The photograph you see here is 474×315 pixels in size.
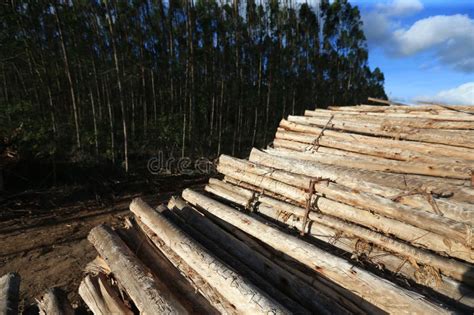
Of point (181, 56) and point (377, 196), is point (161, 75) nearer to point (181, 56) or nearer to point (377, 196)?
point (181, 56)

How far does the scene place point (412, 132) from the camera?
401cm

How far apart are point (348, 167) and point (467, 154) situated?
139cm

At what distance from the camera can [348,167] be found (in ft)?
12.8

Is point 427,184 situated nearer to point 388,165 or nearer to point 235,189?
point 388,165

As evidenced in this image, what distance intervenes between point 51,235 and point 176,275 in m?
5.27

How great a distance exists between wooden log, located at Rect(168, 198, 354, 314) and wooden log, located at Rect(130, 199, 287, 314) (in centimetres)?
46

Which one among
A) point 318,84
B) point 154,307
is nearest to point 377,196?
point 154,307

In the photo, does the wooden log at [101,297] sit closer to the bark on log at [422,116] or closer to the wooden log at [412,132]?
the wooden log at [412,132]

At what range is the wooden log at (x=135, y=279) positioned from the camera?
2.09 metres

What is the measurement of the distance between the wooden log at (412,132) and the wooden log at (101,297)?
4201 millimetres

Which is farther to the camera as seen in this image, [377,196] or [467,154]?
[467,154]

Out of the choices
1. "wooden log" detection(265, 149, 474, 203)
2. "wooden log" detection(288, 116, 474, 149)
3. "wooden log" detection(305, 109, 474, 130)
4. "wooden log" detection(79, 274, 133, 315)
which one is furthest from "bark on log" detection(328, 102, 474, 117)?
"wooden log" detection(79, 274, 133, 315)

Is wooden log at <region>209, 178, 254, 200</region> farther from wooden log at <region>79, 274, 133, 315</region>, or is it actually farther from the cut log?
wooden log at <region>79, 274, 133, 315</region>

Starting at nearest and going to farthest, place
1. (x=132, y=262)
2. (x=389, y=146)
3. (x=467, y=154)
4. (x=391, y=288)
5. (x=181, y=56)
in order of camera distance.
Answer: (x=391, y=288) → (x=132, y=262) → (x=467, y=154) → (x=389, y=146) → (x=181, y=56)
